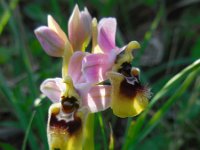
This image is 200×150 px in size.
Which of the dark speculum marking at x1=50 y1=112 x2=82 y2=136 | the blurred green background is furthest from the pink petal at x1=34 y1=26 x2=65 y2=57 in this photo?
the blurred green background

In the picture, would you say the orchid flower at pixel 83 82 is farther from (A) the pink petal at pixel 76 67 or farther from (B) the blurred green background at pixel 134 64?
(B) the blurred green background at pixel 134 64

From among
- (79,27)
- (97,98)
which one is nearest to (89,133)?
(97,98)

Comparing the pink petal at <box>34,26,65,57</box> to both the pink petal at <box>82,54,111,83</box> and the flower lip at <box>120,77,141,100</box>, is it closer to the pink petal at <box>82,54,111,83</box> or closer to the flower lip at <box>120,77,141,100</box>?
the pink petal at <box>82,54,111,83</box>

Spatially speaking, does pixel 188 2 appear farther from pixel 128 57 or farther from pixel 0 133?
pixel 128 57

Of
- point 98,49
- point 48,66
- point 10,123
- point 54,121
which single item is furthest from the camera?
point 48,66

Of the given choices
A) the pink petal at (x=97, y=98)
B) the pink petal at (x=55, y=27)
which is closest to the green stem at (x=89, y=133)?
the pink petal at (x=97, y=98)

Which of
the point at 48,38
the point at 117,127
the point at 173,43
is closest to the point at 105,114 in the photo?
the point at 117,127
